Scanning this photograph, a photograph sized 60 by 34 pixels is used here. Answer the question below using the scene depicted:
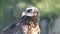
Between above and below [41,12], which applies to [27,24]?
above

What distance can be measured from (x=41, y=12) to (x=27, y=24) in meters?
5.21

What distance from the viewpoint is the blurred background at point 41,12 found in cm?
1042

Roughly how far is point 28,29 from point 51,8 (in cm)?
509

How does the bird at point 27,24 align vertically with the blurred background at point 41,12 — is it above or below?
above

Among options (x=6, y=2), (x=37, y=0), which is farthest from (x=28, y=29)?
(x=6, y=2)

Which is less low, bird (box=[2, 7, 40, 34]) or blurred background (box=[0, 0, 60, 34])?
bird (box=[2, 7, 40, 34])

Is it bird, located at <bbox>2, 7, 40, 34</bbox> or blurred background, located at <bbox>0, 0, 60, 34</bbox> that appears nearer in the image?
bird, located at <bbox>2, 7, 40, 34</bbox>

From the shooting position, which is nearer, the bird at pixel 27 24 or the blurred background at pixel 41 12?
the bird at pixel 27 24

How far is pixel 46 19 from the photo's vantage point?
11.2m

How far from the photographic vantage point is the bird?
5328 mm

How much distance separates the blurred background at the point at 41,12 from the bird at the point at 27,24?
15.5ft

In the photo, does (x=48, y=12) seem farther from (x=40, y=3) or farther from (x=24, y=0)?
(x=24, y=0)

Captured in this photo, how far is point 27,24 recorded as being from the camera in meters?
5.36

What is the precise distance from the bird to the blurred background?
186 inches
